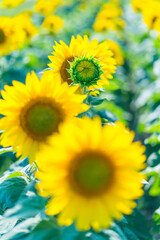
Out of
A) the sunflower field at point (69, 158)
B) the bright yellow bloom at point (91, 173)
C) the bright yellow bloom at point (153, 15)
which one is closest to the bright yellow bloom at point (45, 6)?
the bright yellow bloom at point (153, 15)

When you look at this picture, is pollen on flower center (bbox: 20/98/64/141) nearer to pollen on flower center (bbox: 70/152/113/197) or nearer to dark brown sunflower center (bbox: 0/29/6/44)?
pollen on flower center (bbox: 70/152/113/197)

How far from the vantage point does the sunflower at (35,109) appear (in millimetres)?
1084

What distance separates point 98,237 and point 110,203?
0.93 ft

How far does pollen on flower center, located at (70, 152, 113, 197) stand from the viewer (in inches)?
33.7

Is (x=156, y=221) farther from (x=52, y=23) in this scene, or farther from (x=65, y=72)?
(x=52, y=23)

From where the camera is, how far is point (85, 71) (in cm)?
121

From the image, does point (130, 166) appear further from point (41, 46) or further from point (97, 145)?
point (41, 46)

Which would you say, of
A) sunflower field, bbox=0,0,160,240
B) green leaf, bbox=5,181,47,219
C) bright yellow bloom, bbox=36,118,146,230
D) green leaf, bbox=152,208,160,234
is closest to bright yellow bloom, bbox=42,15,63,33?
sunflower field, bbox=0,0,160,240

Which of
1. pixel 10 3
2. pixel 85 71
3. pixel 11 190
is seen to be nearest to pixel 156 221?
pixel 11 190

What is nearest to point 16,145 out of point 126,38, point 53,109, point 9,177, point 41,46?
point 53,109

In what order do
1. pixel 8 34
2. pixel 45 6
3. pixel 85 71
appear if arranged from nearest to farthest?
pixel 85 71
pixel 8 34
pixel 45 6

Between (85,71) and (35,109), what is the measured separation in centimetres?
22

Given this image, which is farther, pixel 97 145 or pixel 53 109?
pixel 53 109

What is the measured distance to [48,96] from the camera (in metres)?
1.10
